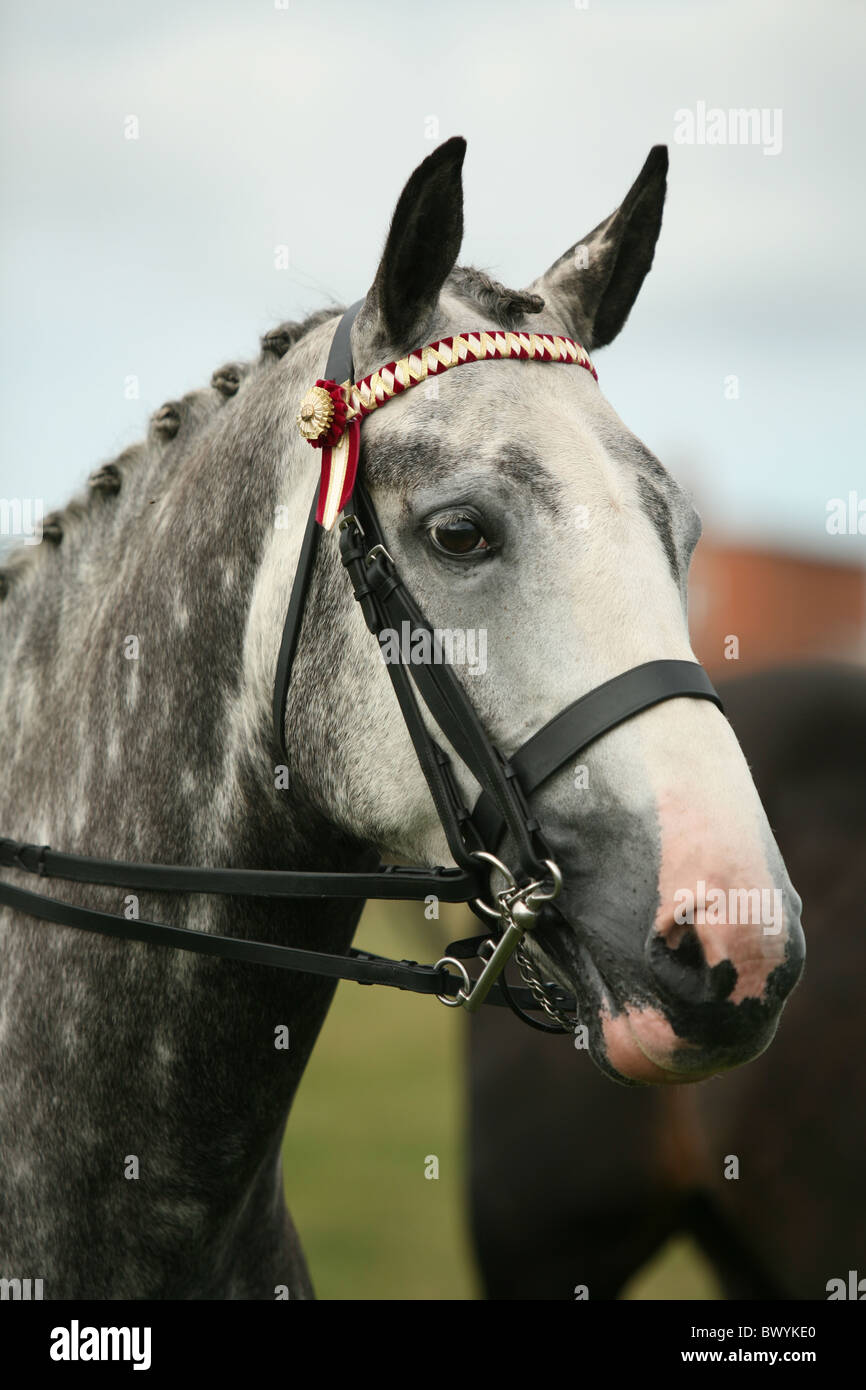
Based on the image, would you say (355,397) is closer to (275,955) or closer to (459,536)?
(459,536)

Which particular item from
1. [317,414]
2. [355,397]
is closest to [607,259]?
[355,397]

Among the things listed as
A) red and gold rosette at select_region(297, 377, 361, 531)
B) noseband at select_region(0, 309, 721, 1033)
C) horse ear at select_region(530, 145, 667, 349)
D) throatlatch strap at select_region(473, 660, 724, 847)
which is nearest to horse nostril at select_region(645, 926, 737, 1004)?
noseband at select_region(0, 309, 721, 1033)

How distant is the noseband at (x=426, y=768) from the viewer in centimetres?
208

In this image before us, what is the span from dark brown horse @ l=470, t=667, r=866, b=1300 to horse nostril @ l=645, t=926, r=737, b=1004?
2.60m

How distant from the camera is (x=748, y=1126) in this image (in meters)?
4.35

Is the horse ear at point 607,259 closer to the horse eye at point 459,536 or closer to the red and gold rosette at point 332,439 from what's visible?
the red and gold rosette at point 332,439

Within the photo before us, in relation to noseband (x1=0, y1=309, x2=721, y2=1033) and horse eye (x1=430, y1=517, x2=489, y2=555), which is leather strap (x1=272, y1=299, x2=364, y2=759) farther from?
horse eye (x1=430, y1=517, x2=489, y2=555)

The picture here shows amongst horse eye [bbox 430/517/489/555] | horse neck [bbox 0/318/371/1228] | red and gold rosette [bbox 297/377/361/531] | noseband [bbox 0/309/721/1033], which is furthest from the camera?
horse neck [bbox 0/318/371/1228]

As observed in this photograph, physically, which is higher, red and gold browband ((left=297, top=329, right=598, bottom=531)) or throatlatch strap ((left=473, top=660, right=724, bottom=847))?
red and gold browband ((left=297, top=329, right=598, bottom=531))

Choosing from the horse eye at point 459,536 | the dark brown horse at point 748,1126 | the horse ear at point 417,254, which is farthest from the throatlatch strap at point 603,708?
the dark brown horse at point 748,1126

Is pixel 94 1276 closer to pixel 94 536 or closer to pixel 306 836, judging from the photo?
pixel 306 836

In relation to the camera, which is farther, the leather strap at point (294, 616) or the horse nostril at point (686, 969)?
the leather strap at point (294, 616)

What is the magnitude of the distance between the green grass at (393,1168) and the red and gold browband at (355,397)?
3.50m

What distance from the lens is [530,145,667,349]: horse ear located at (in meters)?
2.78
